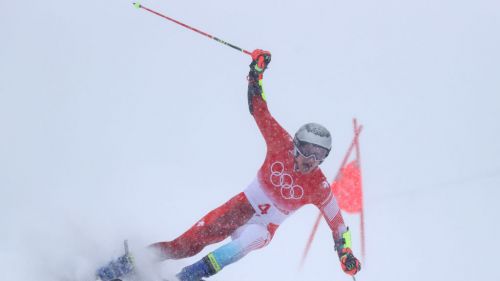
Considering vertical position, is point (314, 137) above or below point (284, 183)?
above

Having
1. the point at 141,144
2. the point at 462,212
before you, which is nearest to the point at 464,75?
the point at 462,212

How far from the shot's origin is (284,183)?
461cm

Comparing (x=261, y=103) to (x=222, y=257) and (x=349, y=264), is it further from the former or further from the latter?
(x=349, y=264)

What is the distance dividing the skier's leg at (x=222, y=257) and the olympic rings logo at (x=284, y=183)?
394 millimetres

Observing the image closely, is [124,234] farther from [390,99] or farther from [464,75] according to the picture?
[464,75]

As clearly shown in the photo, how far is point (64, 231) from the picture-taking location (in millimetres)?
4949

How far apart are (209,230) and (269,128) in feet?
2.99

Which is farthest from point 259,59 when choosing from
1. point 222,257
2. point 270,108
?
point 270,108

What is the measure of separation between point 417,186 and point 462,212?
0.82 metres

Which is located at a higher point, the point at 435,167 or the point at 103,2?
the point at 103,2

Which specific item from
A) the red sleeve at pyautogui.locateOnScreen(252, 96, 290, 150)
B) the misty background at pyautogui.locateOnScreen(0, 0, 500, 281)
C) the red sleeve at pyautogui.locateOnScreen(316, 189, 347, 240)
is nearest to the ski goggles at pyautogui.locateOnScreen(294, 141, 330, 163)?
the red sleeve at pyautogui.locateOnScreen(252, 96, 290, 150)

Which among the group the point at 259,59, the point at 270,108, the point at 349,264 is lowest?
the point at 349,264

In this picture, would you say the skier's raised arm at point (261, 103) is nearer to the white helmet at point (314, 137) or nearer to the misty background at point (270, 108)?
the white helmet at point (314, 137)

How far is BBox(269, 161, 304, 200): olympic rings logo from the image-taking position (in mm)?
4594
